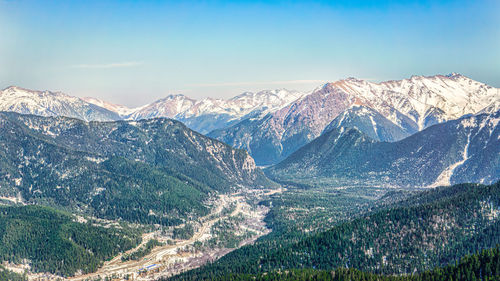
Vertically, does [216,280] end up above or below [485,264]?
below

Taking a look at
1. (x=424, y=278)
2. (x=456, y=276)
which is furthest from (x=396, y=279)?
(x=456, y=276)

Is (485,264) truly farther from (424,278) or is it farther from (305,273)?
(305,273)

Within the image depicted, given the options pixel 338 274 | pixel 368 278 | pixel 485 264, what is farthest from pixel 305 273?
pixel 485 264

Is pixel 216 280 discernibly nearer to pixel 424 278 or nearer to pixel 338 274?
pixel 338 274

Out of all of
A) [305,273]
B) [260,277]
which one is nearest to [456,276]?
[305,273]

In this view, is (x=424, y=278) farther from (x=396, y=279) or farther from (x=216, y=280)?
(x=216, y=280)

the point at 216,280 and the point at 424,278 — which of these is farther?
the point at 216,280

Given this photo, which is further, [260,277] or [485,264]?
[260,277]
